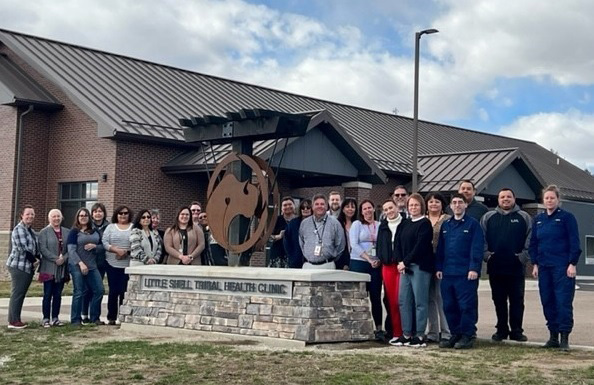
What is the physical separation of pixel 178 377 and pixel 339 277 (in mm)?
3031

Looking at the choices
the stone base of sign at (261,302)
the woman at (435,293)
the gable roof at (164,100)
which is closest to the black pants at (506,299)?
the woman at (435,293)

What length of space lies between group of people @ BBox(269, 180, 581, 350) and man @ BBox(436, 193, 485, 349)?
0.01 meters

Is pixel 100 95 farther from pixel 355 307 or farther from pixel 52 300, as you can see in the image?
pixel 355 307

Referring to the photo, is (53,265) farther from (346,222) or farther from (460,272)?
(460,272)

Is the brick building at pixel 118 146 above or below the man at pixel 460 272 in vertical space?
above

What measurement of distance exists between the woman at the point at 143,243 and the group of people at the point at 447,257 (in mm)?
2474

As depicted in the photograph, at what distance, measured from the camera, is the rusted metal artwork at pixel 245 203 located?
450 inches

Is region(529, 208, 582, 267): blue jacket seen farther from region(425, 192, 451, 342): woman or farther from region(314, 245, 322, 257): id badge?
region(314, 245, 322, 257): id badge

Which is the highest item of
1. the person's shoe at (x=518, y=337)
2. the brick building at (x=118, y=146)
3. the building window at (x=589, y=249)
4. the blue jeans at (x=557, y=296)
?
the brick building at (x=118, y=146)

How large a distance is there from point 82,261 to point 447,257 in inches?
208

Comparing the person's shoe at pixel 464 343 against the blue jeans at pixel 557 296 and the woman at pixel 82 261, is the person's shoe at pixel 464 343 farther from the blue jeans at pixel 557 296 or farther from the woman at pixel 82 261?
the woman at pixel 82 261

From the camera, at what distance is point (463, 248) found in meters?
9.96

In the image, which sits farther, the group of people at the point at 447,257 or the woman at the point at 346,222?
the woman at the point at 346,222

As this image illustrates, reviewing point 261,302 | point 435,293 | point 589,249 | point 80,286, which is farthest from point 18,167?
point 589,249
